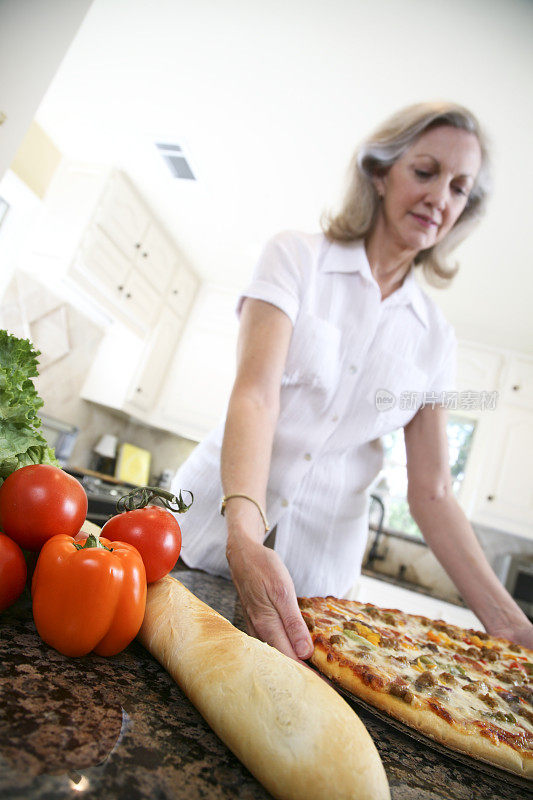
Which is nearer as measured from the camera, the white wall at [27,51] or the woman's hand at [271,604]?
the woman's hand at [271,604]

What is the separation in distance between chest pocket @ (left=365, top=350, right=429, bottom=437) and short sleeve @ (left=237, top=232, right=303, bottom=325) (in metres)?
0.23

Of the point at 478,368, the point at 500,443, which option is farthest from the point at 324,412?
the point at 478,368

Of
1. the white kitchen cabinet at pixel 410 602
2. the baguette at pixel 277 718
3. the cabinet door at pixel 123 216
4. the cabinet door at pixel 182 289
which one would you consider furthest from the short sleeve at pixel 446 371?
the cabinet door at pixel 182 289

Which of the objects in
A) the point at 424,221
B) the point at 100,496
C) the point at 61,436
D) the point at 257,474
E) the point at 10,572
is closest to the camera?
the point at 10,572

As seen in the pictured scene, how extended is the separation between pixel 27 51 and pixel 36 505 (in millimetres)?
1716

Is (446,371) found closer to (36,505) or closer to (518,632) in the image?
(518,632)

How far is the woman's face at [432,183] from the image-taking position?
106 cm

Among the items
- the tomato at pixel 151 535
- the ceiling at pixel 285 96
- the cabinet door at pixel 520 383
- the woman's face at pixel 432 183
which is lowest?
the tomato at pixel 151 535

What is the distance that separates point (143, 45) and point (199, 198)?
1069 millimetres

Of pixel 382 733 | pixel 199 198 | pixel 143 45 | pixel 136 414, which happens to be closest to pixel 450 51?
pixel 143 45

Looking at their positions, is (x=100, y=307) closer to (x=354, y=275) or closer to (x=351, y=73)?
(x=351, y=73)

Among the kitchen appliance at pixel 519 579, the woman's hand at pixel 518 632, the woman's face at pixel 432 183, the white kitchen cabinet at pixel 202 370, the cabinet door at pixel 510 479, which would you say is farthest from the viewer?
the white kitchen cabinet at pixel 202 370

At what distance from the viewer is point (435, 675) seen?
0.66 metres

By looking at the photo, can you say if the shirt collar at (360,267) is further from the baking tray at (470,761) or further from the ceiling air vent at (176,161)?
the ceiling air vent at (176,161)
